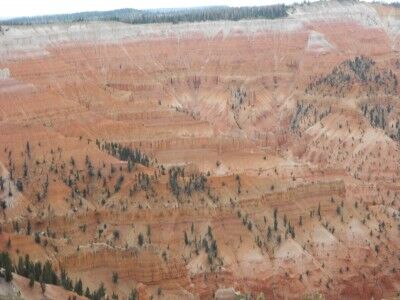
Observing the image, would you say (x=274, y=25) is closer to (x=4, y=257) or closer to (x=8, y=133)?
(x=8, y=133)

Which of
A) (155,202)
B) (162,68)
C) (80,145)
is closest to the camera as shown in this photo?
(155,202)

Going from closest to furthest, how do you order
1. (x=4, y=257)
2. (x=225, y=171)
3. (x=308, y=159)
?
(x=4, y=257) < (x=225, y=171) < (x=308, y=159)

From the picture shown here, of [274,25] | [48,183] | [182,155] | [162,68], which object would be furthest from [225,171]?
[274,25]

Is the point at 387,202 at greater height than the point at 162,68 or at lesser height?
lesser

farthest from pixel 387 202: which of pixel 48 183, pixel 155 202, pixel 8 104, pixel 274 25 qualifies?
pixel 274 25

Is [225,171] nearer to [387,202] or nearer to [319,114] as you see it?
[387,202]

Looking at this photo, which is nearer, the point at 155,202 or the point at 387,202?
the point at 155,202
